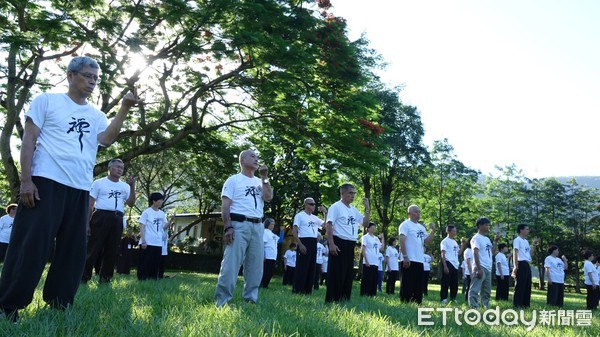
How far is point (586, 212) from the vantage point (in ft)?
167

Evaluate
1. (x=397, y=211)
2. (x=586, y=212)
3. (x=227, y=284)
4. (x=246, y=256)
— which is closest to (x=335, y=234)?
(x=246, y=256)

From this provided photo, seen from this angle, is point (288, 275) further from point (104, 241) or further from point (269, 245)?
point (104, 241)

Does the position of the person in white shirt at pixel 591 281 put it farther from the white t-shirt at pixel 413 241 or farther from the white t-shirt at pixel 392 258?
the white t-shirt at pixel 413 241

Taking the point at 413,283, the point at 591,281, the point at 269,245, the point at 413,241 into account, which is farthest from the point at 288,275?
the point at 591,281

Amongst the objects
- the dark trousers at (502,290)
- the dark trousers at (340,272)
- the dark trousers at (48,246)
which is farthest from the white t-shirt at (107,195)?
the dark trousers at (502,290)

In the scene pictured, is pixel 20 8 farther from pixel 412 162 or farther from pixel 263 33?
pixel 412 162

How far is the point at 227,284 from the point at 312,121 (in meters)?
11.7

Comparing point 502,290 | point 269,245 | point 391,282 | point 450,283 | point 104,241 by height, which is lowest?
point 391,282

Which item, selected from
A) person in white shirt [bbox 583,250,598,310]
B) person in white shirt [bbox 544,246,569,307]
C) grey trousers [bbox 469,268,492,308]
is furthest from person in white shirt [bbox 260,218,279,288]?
person in white shirt [bbox 583,250,598,310]

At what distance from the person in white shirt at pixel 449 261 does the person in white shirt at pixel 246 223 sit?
25.2 ft

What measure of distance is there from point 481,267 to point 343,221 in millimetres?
3827

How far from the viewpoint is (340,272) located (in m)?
8.02

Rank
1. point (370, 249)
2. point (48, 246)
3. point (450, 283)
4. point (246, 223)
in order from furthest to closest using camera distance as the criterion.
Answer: point (450, 283)
point (370, 249)
point (246, 223)
point (48, 246)

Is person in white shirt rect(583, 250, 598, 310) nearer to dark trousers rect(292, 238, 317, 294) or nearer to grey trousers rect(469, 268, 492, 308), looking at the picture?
grey trousers rect(469, 268, 492, 308)
